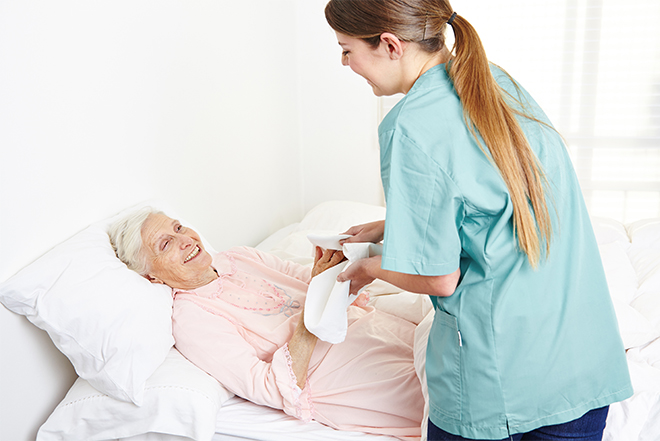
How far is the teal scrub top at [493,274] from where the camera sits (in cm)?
85

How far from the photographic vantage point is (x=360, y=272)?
1104mm

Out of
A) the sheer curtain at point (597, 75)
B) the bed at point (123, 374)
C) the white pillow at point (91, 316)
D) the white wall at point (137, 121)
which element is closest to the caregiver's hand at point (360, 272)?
the bed at point (123, 374)

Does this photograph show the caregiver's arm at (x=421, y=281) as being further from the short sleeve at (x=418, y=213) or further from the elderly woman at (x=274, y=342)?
the elderly woman at (x=274, y=342)

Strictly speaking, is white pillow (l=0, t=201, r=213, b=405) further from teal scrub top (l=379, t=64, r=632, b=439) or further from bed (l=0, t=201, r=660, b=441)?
teal scrub top (l=379, t=64, r=632, b=439)

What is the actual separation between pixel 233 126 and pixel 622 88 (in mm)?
2343

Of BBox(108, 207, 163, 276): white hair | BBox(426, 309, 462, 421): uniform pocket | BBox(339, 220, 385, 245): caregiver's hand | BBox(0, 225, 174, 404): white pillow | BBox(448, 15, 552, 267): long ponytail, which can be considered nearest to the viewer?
BBox(448, 15, 552, 267): long ponytail

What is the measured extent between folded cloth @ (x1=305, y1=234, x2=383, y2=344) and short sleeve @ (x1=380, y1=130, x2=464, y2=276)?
0.31 metres

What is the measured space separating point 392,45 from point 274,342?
855 millimetres

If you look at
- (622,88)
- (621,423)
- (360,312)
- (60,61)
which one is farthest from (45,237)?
(622,88)

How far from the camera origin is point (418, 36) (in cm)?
92

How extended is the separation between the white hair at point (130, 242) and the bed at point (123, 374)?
0.05 meters

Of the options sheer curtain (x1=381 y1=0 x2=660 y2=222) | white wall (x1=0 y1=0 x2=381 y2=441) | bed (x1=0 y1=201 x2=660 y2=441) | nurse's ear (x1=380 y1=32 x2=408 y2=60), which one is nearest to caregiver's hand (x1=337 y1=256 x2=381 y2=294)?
bed (x1=0 y1=201 x2=660 y2=441)

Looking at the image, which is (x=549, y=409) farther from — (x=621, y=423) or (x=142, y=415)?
(x=142, y=415)

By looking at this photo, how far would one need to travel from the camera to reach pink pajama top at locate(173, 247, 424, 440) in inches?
50.1
